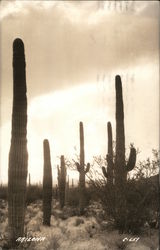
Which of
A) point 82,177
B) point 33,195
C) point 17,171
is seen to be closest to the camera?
point 17,171

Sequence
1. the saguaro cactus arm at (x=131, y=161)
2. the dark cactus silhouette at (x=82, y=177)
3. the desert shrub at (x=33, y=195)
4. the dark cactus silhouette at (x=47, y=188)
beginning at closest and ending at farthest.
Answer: the saguaro cactus arm at (x=131, y=161) < the dark cactus silhouette at (x=47, y=188) < the dark cactus silhouette at (x=82, y=177) < the desert shrub at (x=33, y=195)

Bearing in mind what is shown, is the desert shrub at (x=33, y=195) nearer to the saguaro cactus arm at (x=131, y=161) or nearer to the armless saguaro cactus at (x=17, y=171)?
the saguaro cactus arm at (x=131, y=161)

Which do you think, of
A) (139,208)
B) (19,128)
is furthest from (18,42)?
(139,208)

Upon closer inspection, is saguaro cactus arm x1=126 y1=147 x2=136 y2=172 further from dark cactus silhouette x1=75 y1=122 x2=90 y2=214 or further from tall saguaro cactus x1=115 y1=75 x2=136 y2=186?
dark cactus silhouette x1=75 y1=122 x2=90 y2=214

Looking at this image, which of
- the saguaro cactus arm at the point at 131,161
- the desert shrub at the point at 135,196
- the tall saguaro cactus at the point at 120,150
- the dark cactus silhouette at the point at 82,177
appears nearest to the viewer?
the desert shrub at the point at 135,196

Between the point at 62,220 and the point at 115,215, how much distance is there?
25.0ft

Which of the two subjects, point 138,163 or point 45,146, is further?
point 45,146

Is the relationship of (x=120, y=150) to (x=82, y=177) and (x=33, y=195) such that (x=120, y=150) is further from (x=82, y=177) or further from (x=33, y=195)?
(x=33, y=195)

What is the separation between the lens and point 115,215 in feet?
47.8

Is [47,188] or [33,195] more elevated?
[47,188]

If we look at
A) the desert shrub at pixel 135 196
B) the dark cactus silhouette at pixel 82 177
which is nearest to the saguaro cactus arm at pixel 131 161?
the desert shrub at pixel 135 196

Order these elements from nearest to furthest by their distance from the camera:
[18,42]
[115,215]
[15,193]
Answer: [15,193]
[18,42]
[115,215]

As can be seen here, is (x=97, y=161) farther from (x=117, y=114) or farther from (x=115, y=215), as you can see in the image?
(x=117, y=114)

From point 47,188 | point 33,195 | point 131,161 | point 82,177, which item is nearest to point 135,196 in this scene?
point 131,161
